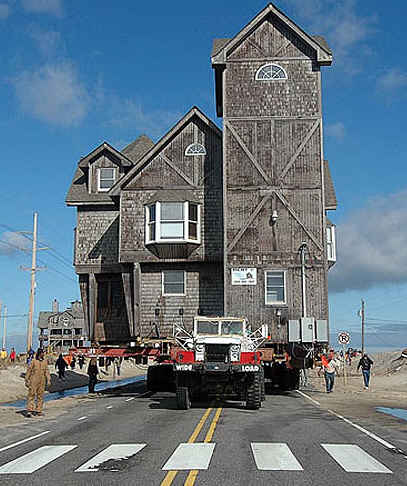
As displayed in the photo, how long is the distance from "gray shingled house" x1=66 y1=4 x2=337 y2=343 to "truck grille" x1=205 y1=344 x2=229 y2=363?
782 centimetres

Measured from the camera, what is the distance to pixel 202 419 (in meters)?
17.1

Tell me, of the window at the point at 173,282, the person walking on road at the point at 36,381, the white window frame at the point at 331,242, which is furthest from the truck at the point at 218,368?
the white window frame at the point at 331,242

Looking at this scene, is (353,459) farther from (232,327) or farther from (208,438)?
(232,327)

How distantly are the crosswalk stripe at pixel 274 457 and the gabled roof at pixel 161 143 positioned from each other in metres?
19.6

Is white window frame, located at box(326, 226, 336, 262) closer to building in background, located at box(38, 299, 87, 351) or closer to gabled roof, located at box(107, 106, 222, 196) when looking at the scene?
gabled roof, located at box(107, 106, 222, 196)

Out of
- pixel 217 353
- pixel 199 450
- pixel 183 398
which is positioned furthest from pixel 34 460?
pixel 217 353

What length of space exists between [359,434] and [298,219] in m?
15.1

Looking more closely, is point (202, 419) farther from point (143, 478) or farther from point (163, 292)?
point (163, 292)

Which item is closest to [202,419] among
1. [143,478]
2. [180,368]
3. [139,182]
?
[180,368]

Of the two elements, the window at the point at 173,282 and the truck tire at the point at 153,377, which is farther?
the window at the point at 173,282

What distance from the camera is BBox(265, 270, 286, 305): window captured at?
28.2 metres

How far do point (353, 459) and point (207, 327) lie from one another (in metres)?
11.1

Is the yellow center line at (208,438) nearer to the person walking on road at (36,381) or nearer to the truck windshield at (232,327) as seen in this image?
the truck windshield at (232,327)

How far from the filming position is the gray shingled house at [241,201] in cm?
2852
